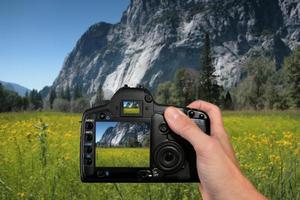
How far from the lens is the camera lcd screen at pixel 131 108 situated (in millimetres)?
2150

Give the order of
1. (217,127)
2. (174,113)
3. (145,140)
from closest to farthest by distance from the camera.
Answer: (174,113)
(217,127)
(145,140)

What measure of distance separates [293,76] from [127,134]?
61723 mm

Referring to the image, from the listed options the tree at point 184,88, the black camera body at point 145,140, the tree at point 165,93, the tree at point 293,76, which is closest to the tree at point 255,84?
the tree at point 184,88

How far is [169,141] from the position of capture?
7.00 feet

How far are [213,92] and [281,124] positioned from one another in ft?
178

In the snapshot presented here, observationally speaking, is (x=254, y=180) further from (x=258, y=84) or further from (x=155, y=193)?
(x=258, y=84)

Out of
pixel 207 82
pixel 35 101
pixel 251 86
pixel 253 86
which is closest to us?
pixel 207 82

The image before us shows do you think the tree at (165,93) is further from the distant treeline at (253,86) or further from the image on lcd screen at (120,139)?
the image on lcd screen at (120,139)

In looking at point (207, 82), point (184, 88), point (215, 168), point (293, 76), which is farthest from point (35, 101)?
point (215, 168)

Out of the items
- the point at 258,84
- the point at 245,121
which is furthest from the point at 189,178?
the point at 258,84

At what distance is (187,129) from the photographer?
1.81 metres

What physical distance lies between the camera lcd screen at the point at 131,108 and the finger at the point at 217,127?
0.77 ft

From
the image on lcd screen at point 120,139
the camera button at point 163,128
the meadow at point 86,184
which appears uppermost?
the camera button at point 163,128

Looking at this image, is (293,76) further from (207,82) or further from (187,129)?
(187,129)
